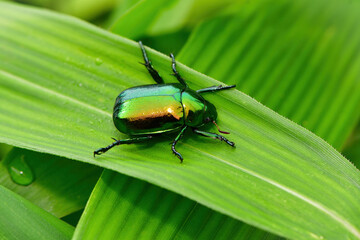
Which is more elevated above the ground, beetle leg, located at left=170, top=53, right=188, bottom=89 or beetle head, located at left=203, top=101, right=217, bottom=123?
beetle leg, located at left=170, top=53, right=188, bottom=89

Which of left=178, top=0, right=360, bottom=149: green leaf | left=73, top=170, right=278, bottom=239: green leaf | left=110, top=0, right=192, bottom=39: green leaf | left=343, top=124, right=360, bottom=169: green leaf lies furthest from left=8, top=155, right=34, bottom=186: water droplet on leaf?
left=343, top=124, right=360, bottom=169: green leaf

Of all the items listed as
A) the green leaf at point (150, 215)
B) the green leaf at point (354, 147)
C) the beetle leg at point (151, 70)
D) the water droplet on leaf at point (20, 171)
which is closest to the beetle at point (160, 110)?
the beetle leg at point (151, 70)

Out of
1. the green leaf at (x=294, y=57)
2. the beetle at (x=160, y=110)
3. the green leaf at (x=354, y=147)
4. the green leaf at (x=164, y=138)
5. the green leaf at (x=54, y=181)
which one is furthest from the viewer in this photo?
the green leaf at (x=354, y=147)

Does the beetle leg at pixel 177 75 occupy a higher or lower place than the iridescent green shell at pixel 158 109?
higher

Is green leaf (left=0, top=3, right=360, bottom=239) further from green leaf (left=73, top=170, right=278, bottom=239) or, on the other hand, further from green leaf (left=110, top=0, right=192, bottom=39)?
green leaf (left=110, top=0, right=192, bottom=39)

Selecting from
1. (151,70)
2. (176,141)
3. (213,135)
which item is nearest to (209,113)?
(213,135)

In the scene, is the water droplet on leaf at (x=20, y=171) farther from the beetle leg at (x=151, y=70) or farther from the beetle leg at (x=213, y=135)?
the beetle leg at (x=213, y=135)
